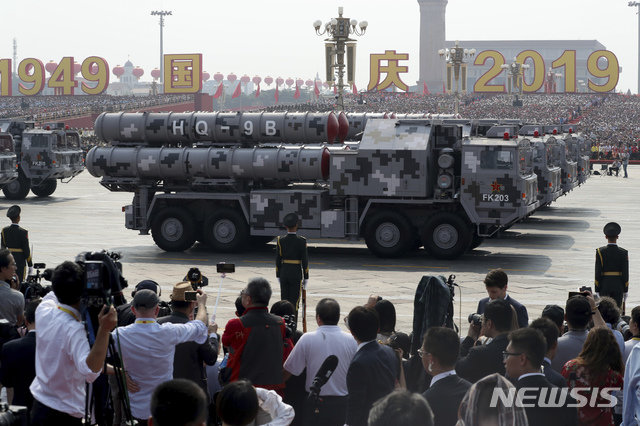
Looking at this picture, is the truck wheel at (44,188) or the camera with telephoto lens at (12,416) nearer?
the camera with telephoto lens at (12,416)

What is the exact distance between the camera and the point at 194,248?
23.4m

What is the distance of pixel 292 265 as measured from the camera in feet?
46.2

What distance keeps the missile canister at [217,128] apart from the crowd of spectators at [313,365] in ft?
39.9

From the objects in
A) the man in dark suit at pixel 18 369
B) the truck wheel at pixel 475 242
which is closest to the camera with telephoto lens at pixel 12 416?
the man in dark suit at pixel 18 369

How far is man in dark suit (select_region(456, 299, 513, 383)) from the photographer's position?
23.8 ft

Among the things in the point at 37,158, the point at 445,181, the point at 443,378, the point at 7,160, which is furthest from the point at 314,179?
the point at 37,158

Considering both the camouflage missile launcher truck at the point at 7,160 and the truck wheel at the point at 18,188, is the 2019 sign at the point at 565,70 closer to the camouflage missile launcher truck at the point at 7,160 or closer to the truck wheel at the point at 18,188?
the truck wheel at the point at 18,188

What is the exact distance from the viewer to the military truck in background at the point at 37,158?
35.7 metres

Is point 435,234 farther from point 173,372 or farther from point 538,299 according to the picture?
point 173,372

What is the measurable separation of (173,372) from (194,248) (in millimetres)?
Answer: 16028

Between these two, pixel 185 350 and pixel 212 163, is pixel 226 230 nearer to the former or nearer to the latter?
pixel 212 163

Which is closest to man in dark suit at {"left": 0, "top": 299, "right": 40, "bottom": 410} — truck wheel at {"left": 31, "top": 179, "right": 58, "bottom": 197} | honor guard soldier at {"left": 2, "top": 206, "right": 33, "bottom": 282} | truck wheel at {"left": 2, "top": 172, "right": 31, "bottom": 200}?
honor guard soldier at {"left": 2, "top": 206, "right": 33, "bottom": 282}

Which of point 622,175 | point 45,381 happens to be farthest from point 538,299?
point 622,175

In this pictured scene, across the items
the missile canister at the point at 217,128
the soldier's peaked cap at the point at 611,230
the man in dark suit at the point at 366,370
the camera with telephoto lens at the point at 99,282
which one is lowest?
the man in dark suit at the point at 366,370
